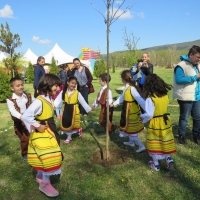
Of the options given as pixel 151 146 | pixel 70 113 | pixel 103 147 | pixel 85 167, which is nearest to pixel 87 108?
pixel 70 113

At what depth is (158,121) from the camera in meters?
3.60

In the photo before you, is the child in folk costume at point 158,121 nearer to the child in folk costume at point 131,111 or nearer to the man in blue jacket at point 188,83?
the child in folk costume at point 131,111

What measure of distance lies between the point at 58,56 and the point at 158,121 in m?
33.6

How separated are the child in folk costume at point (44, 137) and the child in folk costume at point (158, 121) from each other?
1419 millimetres

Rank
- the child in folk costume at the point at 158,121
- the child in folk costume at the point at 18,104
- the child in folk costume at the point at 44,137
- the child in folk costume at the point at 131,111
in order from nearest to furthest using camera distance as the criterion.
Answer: the child in folk costume at the point at 44,137 < the child in folk costume at the point at 158,121 < the child in folk costume at the point at 18,104 < the child in folk costume at the point at 131,111

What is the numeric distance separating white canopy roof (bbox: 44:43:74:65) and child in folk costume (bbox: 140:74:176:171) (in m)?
30.9

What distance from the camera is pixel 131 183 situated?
339cm

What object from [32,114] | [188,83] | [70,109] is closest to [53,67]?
[70,109]

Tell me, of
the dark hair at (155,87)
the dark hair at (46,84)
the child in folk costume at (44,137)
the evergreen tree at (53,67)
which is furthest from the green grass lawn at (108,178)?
the evergreen tree at (53,67)

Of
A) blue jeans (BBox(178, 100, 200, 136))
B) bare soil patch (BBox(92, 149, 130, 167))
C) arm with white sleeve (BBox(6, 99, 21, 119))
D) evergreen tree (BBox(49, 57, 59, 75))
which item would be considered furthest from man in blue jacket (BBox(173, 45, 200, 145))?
evergreen tree (BBox(49, 57, 59, 75))

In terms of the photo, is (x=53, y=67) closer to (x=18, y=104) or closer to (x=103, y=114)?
(x=103, y=114)

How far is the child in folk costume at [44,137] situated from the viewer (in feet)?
9.70

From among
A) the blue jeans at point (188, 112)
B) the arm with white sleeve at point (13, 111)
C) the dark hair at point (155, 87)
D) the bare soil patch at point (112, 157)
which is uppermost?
the dark hair at point (155, 87)

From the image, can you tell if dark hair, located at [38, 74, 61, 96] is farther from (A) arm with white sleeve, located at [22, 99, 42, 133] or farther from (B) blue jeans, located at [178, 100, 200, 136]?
(B) blue jeans, located at [178, 100, 200, 136]
